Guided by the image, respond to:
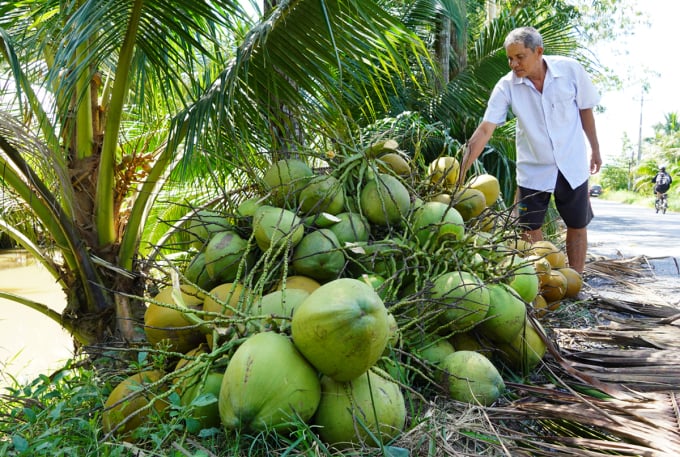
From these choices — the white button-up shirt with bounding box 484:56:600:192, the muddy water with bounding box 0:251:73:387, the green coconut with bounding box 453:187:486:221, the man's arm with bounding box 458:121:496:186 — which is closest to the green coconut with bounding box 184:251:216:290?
the green coconut with bounding box 453:187:486:221

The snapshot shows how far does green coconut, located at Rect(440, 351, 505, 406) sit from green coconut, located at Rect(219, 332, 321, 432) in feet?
1.44

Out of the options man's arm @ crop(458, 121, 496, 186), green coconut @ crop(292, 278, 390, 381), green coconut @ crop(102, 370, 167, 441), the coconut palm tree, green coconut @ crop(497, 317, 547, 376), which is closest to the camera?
green coconut @ crop(292, 278, 390, 381)

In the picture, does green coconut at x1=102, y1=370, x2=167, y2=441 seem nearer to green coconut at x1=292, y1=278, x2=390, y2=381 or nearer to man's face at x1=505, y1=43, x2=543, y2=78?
green coconut at x1=292, y1=278, x2=390, y2=381

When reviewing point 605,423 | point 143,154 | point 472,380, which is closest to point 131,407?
point 472,380

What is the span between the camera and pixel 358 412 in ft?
3.77

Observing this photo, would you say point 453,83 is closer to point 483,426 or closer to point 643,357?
point 643,357

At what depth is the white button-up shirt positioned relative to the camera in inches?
118

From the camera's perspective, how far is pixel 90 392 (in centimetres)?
153

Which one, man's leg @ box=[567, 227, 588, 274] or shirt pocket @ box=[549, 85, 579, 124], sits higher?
shirt pocket @ box=[549, 85, 579, 124]

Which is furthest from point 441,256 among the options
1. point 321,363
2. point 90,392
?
point 90,392

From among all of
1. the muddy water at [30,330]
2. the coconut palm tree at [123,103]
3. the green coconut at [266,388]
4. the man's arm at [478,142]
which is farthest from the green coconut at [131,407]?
the muddy water at [30,330]

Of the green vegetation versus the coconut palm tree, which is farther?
the coconut palm tree

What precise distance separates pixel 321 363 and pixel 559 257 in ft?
6.00

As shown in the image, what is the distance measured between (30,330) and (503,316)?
897 centimetres
